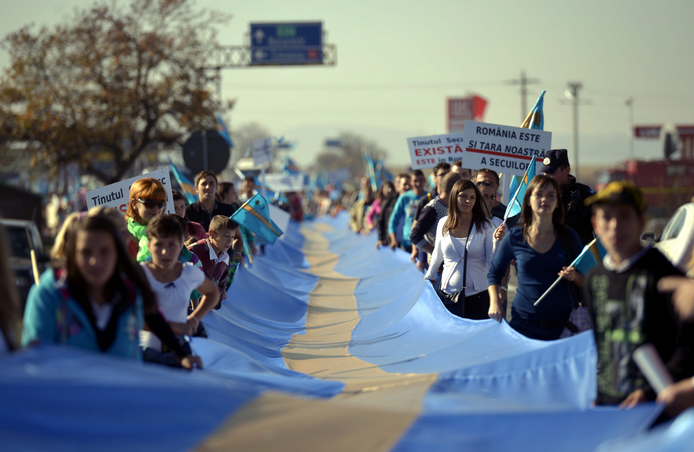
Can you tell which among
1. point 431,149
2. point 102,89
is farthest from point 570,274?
point 102,89

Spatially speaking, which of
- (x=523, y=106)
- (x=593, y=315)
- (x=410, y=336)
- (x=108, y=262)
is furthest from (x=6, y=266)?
(x=523, y=106)

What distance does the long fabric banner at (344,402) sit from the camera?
310 centimetres

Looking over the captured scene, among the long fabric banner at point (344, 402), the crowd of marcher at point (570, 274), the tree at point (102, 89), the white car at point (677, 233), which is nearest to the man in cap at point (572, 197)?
the crowd of marcher at point (570, 274)

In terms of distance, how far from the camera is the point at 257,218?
1020 cm

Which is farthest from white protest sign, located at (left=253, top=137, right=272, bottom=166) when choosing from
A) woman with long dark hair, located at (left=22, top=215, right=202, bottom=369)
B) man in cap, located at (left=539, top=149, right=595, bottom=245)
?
woman with long dark hair, located at (left=22, top=215, right=202, bottom=369)

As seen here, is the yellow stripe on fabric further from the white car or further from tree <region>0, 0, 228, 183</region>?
tree <region>0, 0, 228, 183</region>

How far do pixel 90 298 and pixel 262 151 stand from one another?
44.5 feet

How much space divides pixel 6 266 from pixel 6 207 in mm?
20216

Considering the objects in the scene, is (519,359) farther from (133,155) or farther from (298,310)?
(133,155)

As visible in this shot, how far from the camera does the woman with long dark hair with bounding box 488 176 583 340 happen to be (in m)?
5.18

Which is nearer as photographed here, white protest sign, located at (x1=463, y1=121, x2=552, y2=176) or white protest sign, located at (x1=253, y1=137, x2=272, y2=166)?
white protest sign, located at (x1=463, y1=121, x2=552, y2=176)

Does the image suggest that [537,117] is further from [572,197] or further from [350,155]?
[350,155]

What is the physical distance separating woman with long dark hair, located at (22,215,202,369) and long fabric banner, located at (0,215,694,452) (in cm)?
22

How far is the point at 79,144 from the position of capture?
24.0 meters
